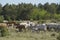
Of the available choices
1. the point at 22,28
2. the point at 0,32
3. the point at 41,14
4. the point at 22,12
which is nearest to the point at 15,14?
the point at 22,12

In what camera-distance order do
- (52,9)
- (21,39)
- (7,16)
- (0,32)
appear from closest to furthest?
(21,39)
(0,32)
(7,16)
(52,9)

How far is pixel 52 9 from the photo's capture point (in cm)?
10725

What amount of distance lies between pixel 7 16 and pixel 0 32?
188 ft

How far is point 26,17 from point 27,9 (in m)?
6.18

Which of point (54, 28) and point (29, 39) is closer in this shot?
point (29, 39)

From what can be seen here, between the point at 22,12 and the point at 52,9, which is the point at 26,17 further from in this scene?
the point at 52,9

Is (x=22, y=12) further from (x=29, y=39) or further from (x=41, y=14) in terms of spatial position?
(x=29, y=39)

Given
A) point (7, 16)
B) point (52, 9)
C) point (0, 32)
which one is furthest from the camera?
point (52, 9)

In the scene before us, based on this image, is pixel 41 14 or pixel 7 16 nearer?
pixel 7 16

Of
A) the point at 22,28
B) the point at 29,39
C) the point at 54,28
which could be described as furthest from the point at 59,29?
the point at 29,39

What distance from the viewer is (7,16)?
8281 centimetres

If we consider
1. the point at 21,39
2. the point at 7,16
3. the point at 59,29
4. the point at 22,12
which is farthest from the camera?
the point at 22,12

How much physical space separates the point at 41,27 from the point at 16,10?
63457 mm

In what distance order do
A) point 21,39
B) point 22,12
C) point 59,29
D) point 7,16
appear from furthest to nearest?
1. point 22,12
2. point 7,16
3. point 59,29
4. point 21,39
